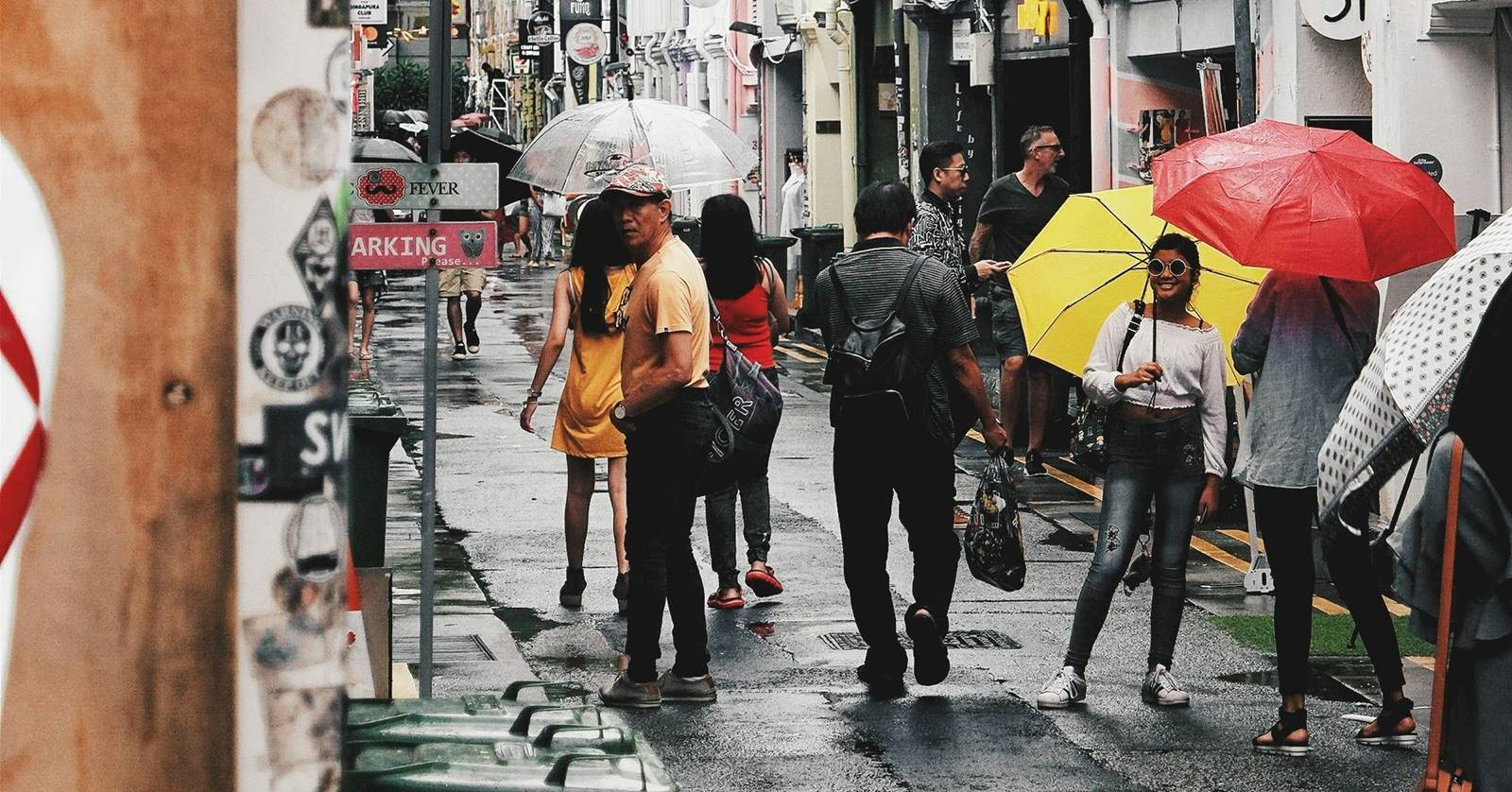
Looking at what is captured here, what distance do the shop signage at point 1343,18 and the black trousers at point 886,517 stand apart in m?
5.33

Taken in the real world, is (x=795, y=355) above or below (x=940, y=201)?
below

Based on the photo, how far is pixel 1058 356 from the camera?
9.21 m

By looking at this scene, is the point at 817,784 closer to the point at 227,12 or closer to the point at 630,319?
the point at 630,319

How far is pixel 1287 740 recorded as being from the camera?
292 inches

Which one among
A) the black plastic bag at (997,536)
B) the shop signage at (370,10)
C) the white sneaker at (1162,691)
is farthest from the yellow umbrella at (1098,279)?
the shop signage at (370,10)

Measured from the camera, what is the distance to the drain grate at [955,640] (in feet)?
30.5

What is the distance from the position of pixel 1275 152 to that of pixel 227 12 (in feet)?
20.3

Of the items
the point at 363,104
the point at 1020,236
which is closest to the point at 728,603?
the point at 1020,236

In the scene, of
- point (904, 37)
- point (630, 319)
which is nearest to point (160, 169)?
point (630, 319)

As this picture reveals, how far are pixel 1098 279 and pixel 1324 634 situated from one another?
74.4 inches

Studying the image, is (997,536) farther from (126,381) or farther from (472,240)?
(126,381)

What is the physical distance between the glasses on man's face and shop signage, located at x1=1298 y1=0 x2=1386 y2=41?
16.7 feet

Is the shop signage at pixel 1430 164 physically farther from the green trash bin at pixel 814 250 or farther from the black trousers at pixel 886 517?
the green trash bin at pixel 814 250

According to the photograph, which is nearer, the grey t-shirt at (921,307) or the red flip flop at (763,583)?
the grey t-shirt at (921,307)
